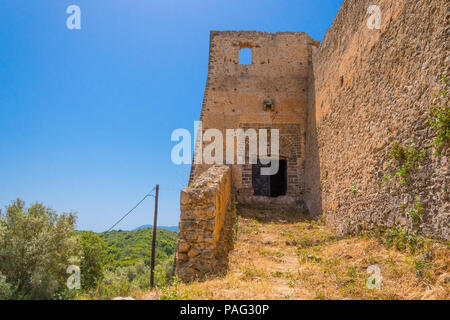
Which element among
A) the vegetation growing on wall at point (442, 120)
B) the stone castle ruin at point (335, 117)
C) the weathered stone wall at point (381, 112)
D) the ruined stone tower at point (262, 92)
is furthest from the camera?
the ruined stone tower at point (262, 92)

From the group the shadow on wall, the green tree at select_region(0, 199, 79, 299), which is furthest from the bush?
the shadow on wall

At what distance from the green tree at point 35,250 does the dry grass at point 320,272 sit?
3.29m

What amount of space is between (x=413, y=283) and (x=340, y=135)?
498 centimetres

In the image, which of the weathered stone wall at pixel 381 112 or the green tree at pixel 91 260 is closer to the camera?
the weathered stone wall at pixel 381 112

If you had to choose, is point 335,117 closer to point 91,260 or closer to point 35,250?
point 35,250

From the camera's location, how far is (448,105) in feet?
12.1

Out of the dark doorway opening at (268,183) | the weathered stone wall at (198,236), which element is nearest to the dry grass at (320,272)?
the weathered stone wall at (198,236)

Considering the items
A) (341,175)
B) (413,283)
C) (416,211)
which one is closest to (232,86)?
(341,175)

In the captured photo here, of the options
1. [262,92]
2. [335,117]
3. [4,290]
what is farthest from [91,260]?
[335,117]

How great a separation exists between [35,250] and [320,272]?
5.93m

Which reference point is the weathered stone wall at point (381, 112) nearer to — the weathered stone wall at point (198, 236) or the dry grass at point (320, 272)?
the dry grass at point (320, 272)

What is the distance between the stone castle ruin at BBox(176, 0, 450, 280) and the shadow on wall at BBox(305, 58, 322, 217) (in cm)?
8

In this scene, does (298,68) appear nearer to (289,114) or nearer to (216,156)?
(289,114)

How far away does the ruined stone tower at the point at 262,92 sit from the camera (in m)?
12.0
